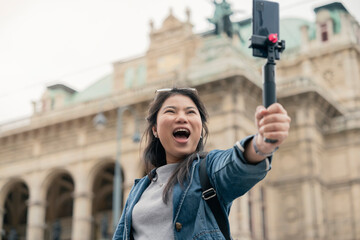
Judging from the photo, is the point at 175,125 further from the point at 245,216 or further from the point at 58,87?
the point at 58,87

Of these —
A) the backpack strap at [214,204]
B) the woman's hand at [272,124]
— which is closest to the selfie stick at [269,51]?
the woman's hand at [272,124]

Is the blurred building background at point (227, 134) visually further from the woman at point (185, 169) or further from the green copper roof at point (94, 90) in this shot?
the woman at point (185, 169)

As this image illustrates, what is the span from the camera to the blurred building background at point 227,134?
92.5 ft

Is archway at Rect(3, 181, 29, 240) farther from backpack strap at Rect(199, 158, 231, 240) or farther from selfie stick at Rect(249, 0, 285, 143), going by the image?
selfie stick at Rect(249, 0, 285, 143)

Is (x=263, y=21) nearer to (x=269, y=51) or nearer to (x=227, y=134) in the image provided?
(x=269, y=51)

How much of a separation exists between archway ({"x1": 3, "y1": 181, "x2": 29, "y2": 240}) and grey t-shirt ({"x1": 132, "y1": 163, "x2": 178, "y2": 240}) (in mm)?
37004

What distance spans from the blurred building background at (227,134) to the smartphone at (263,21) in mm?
23087

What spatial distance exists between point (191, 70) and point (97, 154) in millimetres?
6793

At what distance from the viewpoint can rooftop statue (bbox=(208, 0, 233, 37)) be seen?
116 feet

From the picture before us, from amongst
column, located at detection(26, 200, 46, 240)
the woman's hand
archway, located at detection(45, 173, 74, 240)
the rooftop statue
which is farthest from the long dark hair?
archway, located at detection(45, 173, 74, 240)

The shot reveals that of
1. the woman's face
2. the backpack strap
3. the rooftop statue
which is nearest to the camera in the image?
the backpack strap

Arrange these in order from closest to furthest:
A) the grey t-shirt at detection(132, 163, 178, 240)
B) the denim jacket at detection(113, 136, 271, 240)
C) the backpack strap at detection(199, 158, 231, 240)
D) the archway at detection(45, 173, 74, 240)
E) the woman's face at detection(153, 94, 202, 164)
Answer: the denim jacket at detection(113, 136, 271, 240) → the backpack strap at detection(199, 158, 231, 240) → the grey t-shirt at detection(132, 163, 178, 240) → the woman's face at detection(153, 94, 202, 164) → the archway at detection(45, 173, 74, 240)

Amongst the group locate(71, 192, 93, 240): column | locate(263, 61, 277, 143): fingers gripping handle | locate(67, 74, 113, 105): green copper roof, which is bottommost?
locate(263, 61, 277, 143): fingers gripping handle

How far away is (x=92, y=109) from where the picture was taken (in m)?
31.4
